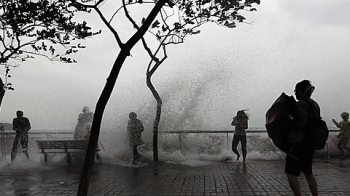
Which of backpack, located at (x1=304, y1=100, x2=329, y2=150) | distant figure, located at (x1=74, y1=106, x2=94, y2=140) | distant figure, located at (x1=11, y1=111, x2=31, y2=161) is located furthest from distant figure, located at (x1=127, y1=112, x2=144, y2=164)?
backpack, located at (x1=304, y1=100, x2=329, y2=150)

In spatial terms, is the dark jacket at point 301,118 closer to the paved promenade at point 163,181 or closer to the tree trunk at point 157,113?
the paved promenade at point 163,181

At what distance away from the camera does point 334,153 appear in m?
13.3

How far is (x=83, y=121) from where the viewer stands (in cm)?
1326

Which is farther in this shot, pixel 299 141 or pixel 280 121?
pixel 280 121

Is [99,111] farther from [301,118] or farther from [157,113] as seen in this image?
[157,113]

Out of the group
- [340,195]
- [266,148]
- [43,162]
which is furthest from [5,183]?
[266,148]

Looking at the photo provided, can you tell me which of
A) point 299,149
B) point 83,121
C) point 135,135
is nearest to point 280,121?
point 299,149

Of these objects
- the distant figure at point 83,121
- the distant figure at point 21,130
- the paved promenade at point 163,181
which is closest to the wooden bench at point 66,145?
the paved promenade at point 163,181

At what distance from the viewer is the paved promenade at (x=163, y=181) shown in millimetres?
6672

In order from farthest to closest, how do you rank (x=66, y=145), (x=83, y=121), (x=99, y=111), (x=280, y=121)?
1. (x=83, y=121)
2. (x=66, y=145)
3. (x=280, y=121)
4. (x=99, y=111)

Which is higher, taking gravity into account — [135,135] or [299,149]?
[299,149]

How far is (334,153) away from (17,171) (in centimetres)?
1138

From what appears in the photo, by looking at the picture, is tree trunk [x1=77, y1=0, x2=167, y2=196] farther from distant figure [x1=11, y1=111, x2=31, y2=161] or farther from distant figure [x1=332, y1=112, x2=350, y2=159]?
distant figure [x1=332, y1=112, x2=350, y2=159]

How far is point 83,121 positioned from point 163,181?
6.40m
